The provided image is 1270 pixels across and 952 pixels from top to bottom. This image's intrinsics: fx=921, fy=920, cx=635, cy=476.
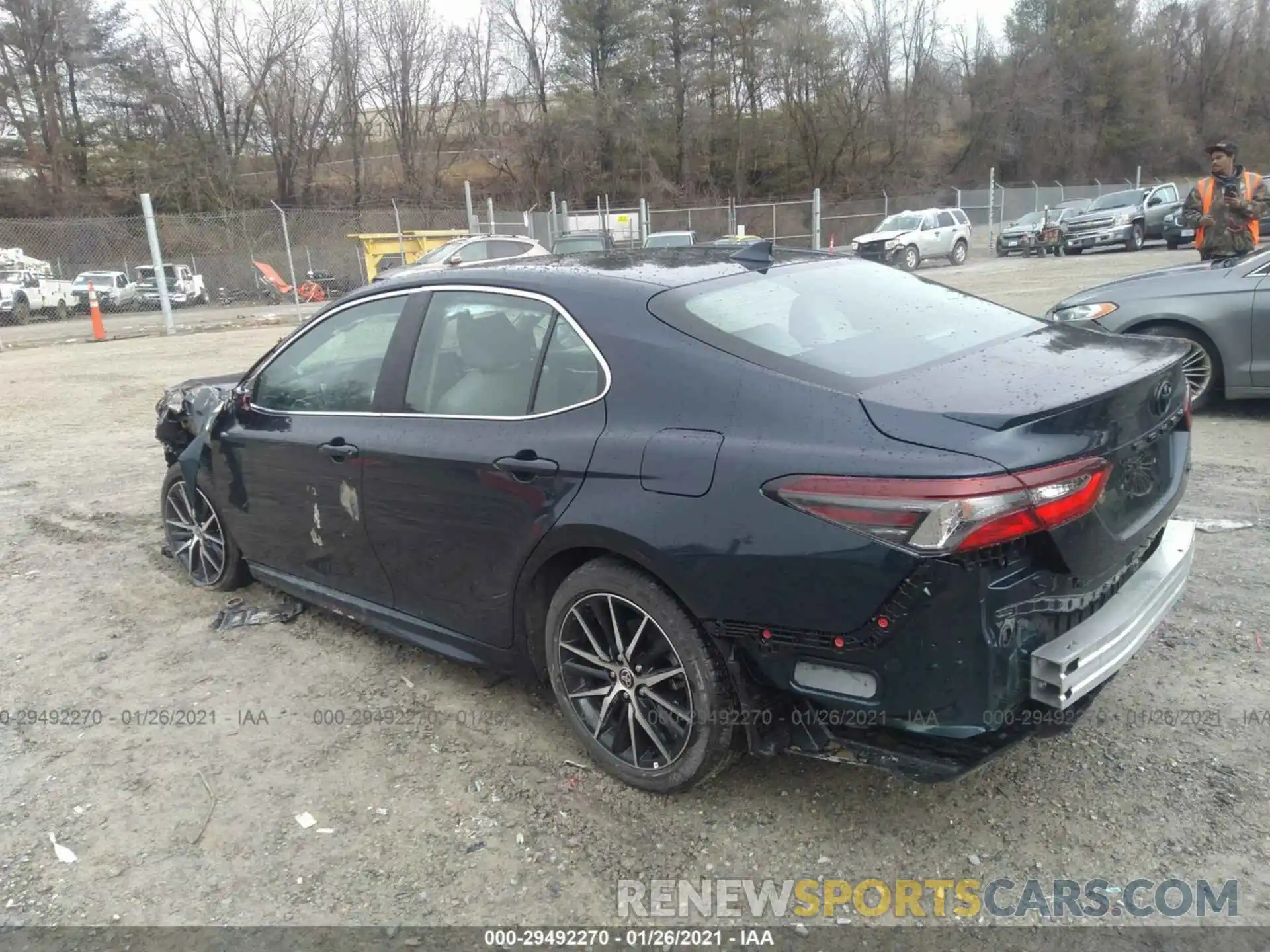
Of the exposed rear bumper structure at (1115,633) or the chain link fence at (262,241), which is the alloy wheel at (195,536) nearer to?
the exposed rear bumper structure at (1115,633)

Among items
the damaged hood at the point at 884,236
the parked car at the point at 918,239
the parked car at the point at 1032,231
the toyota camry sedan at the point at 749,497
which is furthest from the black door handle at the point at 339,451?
the parked car at the point at 1032,231

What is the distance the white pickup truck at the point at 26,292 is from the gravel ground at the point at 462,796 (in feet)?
74.1

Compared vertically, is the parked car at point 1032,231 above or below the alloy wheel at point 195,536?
above

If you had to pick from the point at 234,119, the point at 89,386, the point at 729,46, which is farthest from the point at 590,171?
the point at 89,386

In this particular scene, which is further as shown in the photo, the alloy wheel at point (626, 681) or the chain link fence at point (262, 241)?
the chain link fence at point (262, 241)

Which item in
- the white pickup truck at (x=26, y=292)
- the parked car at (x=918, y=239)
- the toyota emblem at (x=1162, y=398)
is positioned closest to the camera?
the toyota emblem at (x=1162, y=398)

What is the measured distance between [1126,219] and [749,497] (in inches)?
1135

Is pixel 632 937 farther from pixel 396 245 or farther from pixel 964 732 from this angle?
pixel 396 245

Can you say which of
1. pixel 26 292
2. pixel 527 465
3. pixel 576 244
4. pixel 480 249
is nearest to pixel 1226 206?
pixel 527 465

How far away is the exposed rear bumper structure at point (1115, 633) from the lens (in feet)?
7.64

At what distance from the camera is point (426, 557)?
3.34 m

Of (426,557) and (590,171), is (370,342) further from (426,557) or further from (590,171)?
(590,171)

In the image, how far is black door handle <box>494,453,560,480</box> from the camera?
287cm

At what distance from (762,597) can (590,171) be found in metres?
47.1
